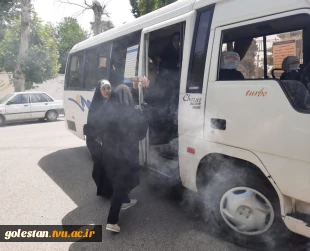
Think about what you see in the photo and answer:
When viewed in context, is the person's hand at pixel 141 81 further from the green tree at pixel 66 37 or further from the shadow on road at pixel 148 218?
the green tree at pixel 66 37

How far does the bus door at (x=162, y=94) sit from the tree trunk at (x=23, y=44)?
13.3 meters

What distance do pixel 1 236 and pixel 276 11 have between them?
12.4 feet

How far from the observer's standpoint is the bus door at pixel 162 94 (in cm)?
397

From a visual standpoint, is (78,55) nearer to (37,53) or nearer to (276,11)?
(276,11)

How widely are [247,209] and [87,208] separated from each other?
221 centimetres

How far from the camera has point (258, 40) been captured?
9.45ft

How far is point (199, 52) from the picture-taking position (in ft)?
9.96

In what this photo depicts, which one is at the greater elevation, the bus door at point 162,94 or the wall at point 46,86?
the wall at point 46,86

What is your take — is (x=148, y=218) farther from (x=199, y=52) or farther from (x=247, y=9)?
(x=247, y=9)

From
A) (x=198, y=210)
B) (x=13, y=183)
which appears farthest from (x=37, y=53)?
(x=198, y=210)

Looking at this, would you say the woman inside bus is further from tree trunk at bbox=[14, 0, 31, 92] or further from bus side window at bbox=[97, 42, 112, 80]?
tree trunk at bbox=[14, 0, 31, 92]

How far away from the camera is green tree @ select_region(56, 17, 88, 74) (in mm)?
36156

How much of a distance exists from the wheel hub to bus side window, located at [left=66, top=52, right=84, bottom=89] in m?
4.52

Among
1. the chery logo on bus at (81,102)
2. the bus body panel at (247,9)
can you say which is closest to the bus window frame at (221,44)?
the bus body panel at (247,9)
